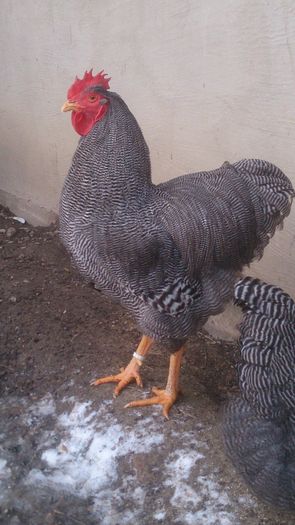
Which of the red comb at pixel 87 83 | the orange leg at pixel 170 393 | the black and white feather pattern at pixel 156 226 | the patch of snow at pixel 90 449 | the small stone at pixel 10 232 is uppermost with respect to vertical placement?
the red comb at pixel 87 83

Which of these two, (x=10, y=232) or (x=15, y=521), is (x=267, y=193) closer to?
(x=15, y=521)

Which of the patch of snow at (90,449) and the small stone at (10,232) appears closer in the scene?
the patch of snow at (90,449)

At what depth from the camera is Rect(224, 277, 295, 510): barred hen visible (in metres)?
2.38

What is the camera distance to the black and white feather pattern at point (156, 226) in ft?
9.19

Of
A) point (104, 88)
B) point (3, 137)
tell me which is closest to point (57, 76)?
point (3, 137)

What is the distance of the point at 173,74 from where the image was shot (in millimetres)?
3688

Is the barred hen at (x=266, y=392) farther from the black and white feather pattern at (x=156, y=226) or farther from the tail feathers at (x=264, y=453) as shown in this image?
the black and white feather pattern at (x=156, y=226)

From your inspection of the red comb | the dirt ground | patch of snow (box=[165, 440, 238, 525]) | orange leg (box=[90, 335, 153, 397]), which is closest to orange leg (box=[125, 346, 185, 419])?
the dirt ground

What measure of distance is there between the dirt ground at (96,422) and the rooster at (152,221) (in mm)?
593

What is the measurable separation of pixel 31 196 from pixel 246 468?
159 inches

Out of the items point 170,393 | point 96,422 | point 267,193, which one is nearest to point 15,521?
point 96,422

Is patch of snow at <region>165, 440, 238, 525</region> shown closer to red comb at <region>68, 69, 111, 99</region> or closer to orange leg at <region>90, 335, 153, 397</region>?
orange leg at <region>90, 335, 153, 397</region>

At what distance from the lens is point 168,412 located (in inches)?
124

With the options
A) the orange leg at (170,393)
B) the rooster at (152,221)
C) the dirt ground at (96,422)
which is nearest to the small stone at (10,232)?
the dirt ground at (96,422)
